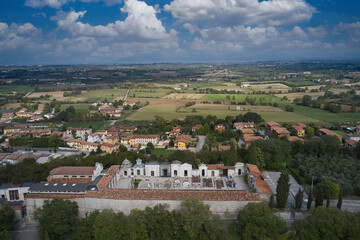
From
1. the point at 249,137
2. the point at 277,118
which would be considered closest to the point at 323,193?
the point at 249,137

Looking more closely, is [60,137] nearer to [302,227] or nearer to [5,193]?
[5,193]

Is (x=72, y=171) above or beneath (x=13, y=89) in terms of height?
beneath

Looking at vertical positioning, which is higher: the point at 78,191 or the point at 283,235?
the point at 78,191

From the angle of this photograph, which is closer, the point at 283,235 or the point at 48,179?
the point at 283,235

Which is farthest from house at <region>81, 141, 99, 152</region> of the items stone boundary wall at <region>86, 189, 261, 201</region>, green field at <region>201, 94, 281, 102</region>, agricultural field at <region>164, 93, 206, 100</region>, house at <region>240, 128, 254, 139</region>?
green field at <region>201, 94, 281, 102</region>

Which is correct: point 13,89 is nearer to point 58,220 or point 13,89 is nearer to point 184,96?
point 184,96

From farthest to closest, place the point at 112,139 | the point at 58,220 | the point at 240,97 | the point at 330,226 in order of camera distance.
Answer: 1. the point at 240,97
2. the point at 112,139
3. the point at 58,220
4. the point at 330,226

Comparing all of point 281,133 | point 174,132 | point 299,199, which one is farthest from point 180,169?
point 281,133

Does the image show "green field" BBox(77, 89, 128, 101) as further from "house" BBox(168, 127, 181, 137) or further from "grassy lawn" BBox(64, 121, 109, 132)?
"house" BBox(168, 127, 181, 137)
